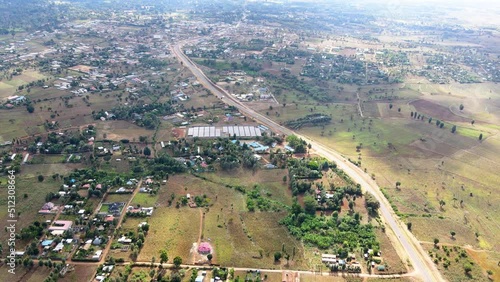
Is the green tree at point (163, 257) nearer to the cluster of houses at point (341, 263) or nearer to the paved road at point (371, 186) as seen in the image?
the cluster of houses at point (341, 263)

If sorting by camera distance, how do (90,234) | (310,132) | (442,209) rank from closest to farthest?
(90,234)
(442,209)
(310,132)

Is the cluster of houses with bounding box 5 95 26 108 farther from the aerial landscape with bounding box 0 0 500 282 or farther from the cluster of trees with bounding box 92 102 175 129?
the cluster of trees with bounding box 92 102 175 129

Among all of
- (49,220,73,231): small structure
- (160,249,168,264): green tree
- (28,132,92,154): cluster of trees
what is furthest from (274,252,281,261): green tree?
(28,132,92,154): cluster of trees

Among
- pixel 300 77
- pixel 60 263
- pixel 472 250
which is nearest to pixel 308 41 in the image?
pixel 300 77

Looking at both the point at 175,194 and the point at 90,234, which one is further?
the point at 175,194

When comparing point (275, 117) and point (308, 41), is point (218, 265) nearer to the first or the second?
point (275, 117)

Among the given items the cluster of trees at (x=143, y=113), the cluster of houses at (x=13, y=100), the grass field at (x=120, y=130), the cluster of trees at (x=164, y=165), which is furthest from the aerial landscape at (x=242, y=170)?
the cluster of houses at (x=13, y=100)

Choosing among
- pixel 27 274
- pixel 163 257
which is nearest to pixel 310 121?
pixel 163 257

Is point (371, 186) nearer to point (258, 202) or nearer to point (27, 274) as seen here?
point (258, 202)
